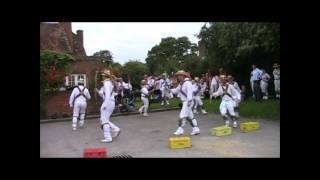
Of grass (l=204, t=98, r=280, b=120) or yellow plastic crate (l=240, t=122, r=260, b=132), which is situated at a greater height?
grass (l=204, t=98, r=280, b=120)

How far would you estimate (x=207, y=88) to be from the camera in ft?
33.6

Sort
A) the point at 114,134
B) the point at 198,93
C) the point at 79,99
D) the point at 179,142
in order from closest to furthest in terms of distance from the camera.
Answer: the point at 179,142, the point at 114,134, the point at 79,99, the point at 198,93

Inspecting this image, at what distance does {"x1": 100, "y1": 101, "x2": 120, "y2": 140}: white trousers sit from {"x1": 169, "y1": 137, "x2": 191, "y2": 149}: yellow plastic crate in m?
1.06

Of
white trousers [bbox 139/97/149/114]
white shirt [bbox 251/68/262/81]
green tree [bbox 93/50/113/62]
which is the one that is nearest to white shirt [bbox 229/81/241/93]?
white shirt [bbox 251/68/262/81]

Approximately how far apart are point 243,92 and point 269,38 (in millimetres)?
1101

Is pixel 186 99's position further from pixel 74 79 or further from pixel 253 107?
pixel 74 79

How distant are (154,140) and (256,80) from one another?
7.16 ft

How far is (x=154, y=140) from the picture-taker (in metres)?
8.41

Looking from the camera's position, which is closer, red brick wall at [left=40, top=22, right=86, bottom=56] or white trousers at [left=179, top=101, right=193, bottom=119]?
red brick wall at [left=40, top=22, right=86, bottom=56]

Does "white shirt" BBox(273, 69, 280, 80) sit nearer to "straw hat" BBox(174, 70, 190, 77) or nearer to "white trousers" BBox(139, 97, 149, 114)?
"straw hat" BBox(174, 70, 190, 77)

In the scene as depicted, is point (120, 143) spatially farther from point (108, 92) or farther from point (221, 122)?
point (221, 122)

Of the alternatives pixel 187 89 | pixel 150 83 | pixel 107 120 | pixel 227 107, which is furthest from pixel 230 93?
pixel 107 120

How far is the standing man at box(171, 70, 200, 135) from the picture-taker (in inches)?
357
